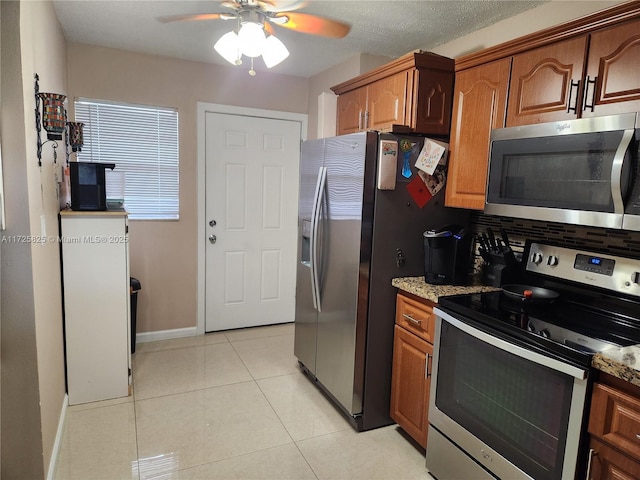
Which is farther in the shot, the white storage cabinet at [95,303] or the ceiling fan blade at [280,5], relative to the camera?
the white storage cabinet at [95,303]

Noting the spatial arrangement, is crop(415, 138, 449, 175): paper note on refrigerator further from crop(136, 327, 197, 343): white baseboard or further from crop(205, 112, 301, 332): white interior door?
crop(136, 327, 197, 343): white baseboard

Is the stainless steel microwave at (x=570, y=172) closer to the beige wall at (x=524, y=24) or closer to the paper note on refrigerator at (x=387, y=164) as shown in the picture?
the paper note on refrigerator at (x=387, y=164)

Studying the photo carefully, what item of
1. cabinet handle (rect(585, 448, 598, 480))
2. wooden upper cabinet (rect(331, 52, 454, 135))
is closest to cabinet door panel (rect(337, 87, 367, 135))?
wooden upper cabinet (rect(331, 52, 454, 135))

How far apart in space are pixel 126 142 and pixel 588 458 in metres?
3.52

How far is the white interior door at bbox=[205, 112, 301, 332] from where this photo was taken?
3725mm

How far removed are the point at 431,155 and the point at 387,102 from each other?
0.50 meters

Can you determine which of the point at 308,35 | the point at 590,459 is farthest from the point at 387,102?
the point at 590,459

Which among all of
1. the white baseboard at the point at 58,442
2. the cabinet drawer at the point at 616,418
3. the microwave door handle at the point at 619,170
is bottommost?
the white baseboard at the point at 58,442

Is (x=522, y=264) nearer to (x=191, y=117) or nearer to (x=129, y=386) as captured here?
(x=129, y=386)

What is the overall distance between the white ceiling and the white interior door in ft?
2.17

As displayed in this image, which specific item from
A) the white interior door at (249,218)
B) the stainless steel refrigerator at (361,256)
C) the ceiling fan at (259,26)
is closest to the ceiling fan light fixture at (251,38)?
the ceiling fan at (259,26)

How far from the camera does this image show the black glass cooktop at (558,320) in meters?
Result: 1.46

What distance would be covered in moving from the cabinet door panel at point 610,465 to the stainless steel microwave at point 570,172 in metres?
0.75

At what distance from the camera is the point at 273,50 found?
2111 millimetres
